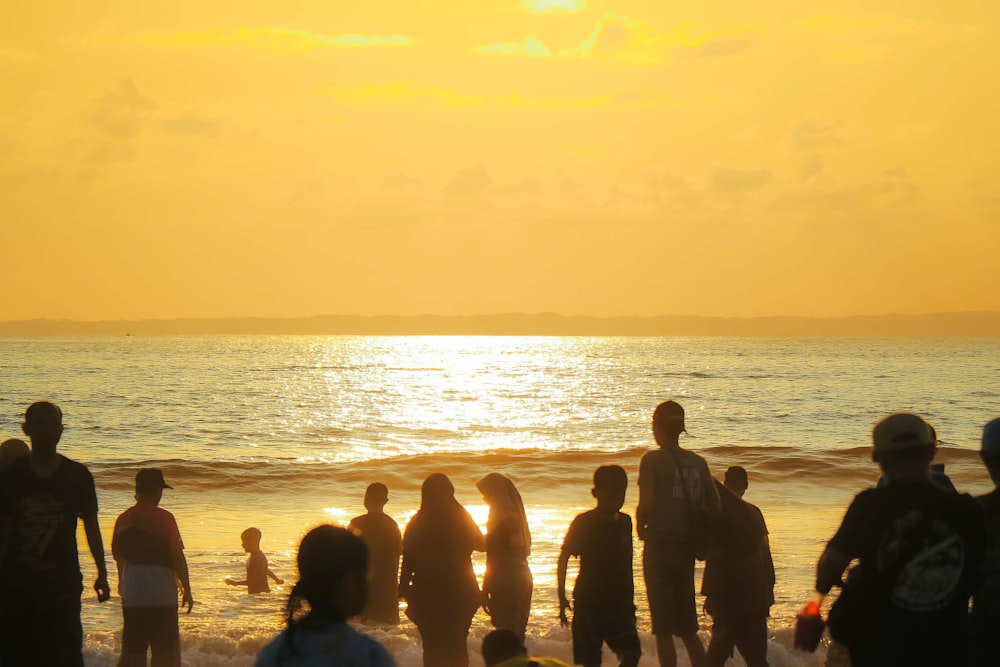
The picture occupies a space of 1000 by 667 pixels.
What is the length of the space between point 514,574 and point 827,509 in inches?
654

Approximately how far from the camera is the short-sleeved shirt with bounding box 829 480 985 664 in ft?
13.9

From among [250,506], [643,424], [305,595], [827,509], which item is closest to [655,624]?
[305,595]

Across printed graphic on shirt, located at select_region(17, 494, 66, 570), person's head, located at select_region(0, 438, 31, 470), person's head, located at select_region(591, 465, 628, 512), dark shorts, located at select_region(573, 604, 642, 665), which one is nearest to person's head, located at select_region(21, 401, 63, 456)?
printed graphic on shirt, located at select_region(17, 494, 66, 570)

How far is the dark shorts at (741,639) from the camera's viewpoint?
309 inches

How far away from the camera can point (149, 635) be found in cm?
773

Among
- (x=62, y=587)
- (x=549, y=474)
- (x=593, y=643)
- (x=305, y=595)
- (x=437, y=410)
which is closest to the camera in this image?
(x=305, y=595)

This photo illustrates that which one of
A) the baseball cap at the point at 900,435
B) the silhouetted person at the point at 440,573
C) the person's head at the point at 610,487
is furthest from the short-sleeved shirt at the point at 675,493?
the baseball cap at the point at 900,435

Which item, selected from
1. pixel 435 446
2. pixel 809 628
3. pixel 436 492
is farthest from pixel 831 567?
pixel 435 446

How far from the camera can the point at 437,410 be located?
62.8 meters

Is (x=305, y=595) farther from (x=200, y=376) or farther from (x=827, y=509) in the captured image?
(x=200, y=376)

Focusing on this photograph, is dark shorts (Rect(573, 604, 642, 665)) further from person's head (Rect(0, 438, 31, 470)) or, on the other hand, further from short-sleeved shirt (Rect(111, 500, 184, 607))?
person's head (Rect(0, 438, 31, 470))

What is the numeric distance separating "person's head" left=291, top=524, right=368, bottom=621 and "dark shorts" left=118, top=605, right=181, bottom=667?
189 inches

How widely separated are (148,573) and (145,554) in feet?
0.43

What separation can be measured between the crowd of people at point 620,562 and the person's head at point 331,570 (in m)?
1.02
